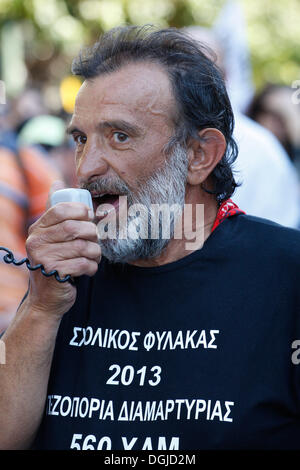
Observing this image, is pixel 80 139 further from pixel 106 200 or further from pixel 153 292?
pixel 153 292

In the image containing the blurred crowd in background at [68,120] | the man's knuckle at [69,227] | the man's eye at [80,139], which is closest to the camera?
the man's knuckle at [69,227]

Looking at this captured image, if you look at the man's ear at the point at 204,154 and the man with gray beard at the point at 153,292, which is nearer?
the man with gray beard at the point at 153,292

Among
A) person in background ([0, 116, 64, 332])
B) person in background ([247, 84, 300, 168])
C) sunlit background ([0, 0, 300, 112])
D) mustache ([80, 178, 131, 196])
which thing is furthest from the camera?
sunlit background ([0, 0, 300, 112])

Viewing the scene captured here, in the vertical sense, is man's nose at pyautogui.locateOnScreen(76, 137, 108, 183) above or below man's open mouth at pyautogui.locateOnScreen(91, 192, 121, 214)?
above

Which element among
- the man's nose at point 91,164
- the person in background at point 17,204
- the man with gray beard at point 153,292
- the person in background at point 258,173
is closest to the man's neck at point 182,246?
the man with gray beard at point 153,292

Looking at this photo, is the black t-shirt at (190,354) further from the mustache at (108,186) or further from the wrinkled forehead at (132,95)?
the wrinkled forehead at (132,95)

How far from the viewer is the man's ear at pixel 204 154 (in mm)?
2523

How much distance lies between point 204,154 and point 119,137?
325 mm

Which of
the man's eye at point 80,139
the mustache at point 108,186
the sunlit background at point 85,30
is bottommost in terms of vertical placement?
the mustache at point 108,186

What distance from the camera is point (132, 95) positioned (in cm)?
239

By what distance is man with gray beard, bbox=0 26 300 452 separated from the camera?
218cm

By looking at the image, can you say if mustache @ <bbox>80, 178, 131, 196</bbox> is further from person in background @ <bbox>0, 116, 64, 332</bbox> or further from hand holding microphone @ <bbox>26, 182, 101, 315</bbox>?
person in background @ <bbox>0, 116, 64, 332</bbox>

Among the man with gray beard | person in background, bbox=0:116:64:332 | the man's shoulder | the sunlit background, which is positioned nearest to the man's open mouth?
the man with gray beard

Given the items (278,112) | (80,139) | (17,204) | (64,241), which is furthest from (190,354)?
(278,112)
